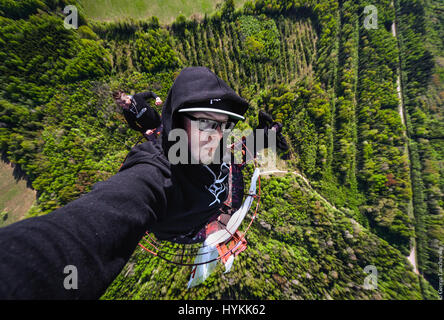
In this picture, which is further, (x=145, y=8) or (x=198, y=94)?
(x=145, y=8)

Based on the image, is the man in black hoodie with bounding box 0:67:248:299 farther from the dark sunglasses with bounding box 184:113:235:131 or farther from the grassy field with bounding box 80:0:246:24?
the grassy field with bounding box 80:0:246:24

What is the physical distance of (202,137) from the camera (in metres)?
2.09

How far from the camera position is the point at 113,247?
124cm

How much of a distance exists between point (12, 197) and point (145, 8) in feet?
35.7

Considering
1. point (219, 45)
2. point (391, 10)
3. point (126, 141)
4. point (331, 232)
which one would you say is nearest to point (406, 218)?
point (331, 232)

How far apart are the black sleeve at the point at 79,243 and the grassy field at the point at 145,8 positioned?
1058cm

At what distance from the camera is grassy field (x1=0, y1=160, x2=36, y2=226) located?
5.23m

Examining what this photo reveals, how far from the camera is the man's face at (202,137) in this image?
1984 millimetres

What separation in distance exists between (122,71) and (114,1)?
4261mm
